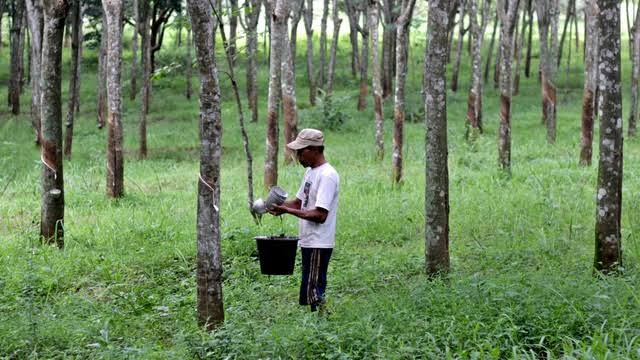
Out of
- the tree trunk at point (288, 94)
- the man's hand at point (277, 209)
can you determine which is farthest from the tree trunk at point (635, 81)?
the man's hand at point (277, 209)

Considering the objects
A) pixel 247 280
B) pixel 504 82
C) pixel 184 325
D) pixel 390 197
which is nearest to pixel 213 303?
pixel 184 325

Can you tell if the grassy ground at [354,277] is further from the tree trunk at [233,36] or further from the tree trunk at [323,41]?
the tree trunk at [323,41]

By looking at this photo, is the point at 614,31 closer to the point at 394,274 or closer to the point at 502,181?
the point at 394,274

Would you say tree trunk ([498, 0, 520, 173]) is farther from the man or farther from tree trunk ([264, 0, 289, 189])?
the man

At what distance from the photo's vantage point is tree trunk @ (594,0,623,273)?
676 centimetres

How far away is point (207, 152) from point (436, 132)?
2309 mm

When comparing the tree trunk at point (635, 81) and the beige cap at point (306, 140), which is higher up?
the tree trunk at point (635, 81)

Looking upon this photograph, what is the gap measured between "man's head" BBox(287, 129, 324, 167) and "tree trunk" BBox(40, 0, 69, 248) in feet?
12.6

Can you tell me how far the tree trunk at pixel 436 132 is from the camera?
7.14 meters

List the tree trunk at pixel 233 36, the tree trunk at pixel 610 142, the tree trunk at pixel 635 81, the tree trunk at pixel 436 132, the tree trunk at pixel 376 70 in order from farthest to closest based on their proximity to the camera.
Answer: 1. the tree trunk at pixel 635 81
2. the tree trunk at pixel 376 70
3. the tree trunk at pixel 233 36
4. the tree trunk at pixel 436 132
5. the tree trunk at pixel 610 142

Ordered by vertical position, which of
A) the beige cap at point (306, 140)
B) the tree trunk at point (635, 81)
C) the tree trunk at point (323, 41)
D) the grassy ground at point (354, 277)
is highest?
the tree trunk at point (323, 41)

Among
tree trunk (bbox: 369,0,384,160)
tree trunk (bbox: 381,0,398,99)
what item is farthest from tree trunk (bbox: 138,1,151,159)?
tree trunk (bbox: 381,0,398,99)

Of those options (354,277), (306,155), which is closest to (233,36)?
(354,277)

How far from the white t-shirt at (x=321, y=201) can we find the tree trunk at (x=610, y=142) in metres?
2.50
